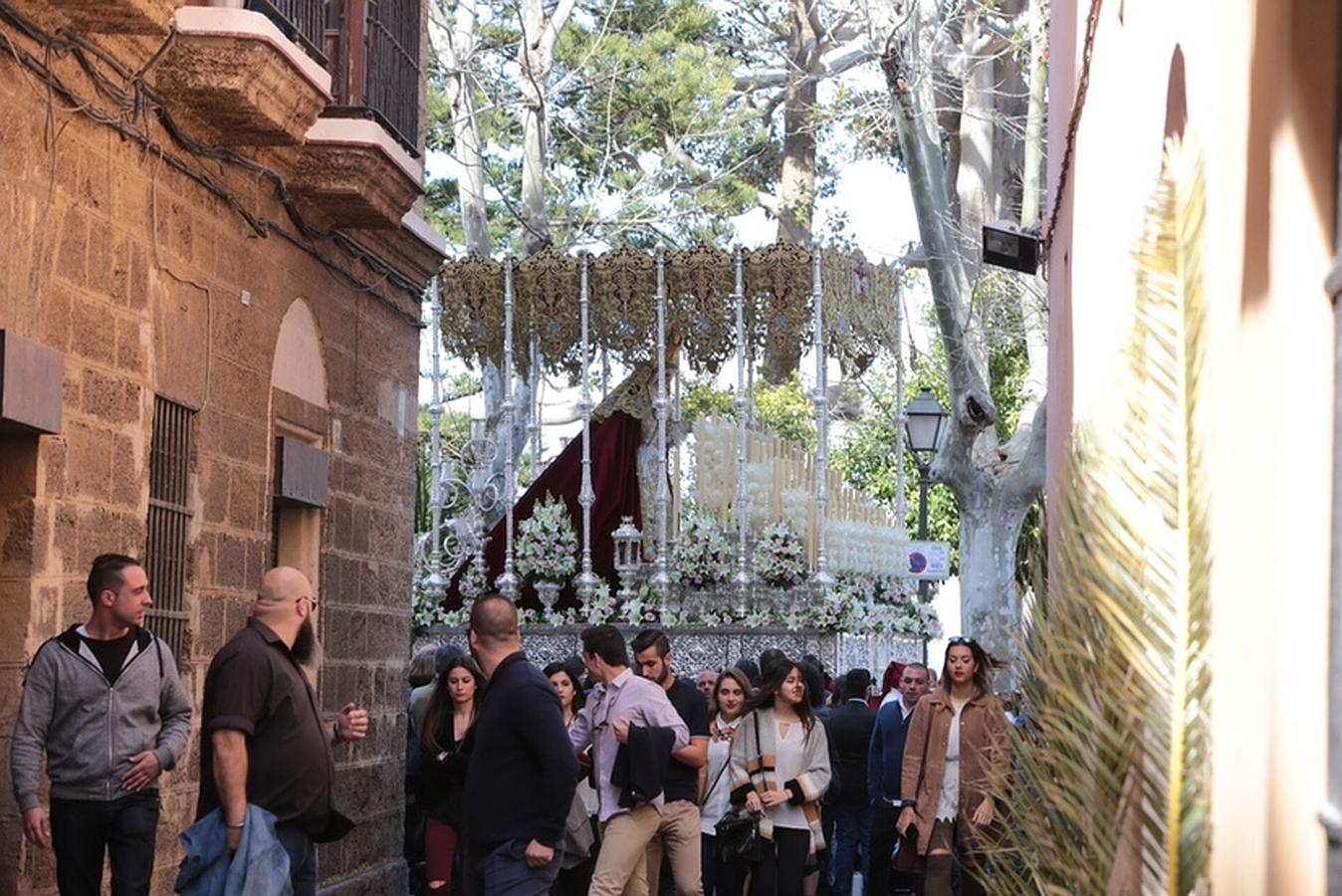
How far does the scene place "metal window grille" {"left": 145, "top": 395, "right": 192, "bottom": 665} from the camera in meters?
9.87

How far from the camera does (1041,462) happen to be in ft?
66.1

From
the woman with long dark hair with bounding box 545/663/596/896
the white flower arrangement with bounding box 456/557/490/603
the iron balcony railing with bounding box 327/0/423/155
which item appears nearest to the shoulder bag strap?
the woman with long dark hair with bounding box 545/663/596/896

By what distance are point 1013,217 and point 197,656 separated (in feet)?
63.6

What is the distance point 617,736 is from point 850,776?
4.07m

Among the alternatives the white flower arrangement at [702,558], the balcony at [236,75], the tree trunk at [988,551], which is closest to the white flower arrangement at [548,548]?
the white flower arrangement at [702,558]

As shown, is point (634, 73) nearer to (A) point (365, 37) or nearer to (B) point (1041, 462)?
(B) point (1041, 462)

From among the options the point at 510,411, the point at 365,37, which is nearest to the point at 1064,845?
the point at 365,37

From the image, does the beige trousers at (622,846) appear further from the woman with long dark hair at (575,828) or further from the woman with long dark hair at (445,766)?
the woman with long dark hair at (445,766)

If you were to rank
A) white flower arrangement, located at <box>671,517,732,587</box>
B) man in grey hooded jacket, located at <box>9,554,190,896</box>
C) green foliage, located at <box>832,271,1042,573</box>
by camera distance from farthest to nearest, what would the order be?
1. green foliage, located at <box>832,271,1042,573</box>
2. white flower arrangement, located at <box>671,517,732,587</box>
3. man in grey hooded jacket, located at <box>9,554,190,896</box>

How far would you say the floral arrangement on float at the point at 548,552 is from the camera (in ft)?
64.3

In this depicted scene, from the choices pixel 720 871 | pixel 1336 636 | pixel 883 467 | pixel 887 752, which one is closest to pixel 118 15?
pixel 1336 636

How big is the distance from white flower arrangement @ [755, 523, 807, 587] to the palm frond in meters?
14.2

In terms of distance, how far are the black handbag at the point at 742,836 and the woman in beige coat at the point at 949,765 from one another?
112 cm

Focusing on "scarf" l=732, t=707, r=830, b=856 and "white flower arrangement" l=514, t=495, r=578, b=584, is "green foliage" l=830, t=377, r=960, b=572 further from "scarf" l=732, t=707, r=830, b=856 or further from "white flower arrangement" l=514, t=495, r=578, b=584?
"scarf" l=732, t=707, r=830, b=856
